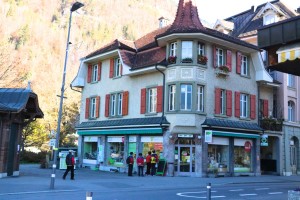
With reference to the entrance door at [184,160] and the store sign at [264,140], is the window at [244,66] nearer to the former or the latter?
the store sign at [264,140]

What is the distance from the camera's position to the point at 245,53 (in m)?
32.4

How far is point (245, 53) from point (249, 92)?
10.6 ft

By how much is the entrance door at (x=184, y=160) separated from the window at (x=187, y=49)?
6535mm

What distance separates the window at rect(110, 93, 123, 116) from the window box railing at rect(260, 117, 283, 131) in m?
11.8

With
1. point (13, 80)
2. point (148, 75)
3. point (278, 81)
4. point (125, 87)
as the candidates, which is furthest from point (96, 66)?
point (278, 81)

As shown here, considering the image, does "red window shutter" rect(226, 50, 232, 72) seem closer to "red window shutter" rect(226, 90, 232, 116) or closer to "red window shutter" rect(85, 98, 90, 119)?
"red window shutter" rect(226, 90, 232, 116)

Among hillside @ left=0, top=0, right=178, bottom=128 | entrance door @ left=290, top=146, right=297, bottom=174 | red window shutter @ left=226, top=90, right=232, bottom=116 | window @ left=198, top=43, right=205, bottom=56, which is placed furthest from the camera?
hillside @ left=0, top=0, right=178, bottom=128

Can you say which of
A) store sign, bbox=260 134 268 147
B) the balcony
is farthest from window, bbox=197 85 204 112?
→ the balcony

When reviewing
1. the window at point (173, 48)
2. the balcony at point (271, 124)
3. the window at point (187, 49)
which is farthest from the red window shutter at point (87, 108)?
the balcony at point (271, 124)

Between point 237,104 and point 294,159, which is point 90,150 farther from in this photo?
point 294,159

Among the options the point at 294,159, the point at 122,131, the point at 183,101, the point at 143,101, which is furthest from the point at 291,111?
the point at 122,131

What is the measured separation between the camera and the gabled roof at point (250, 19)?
1499 inches

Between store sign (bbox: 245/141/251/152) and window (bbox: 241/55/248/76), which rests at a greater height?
window (bbox: 241/55/248/76)

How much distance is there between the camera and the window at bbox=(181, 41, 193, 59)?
2814 cm
